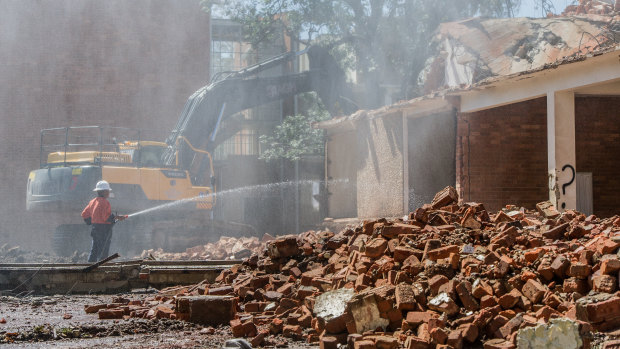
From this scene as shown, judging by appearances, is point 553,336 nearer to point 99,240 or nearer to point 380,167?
point 99,240

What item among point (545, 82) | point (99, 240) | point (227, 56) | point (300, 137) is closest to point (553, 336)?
point (545, 82)

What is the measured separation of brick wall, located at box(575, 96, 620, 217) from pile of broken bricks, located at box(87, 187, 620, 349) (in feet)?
20.0

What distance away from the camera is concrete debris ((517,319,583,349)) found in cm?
513

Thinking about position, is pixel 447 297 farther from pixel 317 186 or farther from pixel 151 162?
pixel 317 186

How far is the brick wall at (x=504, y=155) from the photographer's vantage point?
13672 mm

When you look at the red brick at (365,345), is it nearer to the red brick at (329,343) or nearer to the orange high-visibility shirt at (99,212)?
the red brick at (329,343)

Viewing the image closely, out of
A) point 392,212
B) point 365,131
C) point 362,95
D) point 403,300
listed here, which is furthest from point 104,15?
point 403,300

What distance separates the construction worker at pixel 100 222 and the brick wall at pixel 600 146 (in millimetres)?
9636

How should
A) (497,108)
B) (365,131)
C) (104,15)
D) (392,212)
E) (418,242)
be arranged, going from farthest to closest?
(104,15)
(365,131)
(392,212)
(497,108)
(418,242)

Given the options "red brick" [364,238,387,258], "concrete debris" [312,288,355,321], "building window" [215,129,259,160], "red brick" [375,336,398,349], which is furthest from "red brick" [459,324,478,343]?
"building window" [215,129,259,160]

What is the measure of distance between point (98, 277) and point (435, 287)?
6448 millimetres

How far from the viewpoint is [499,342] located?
219 inches

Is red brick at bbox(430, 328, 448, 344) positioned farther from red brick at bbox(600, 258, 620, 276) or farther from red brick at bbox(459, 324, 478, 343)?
red brick at bbox(600, 258, 620, 276)

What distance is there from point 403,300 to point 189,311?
2642 millimetres
